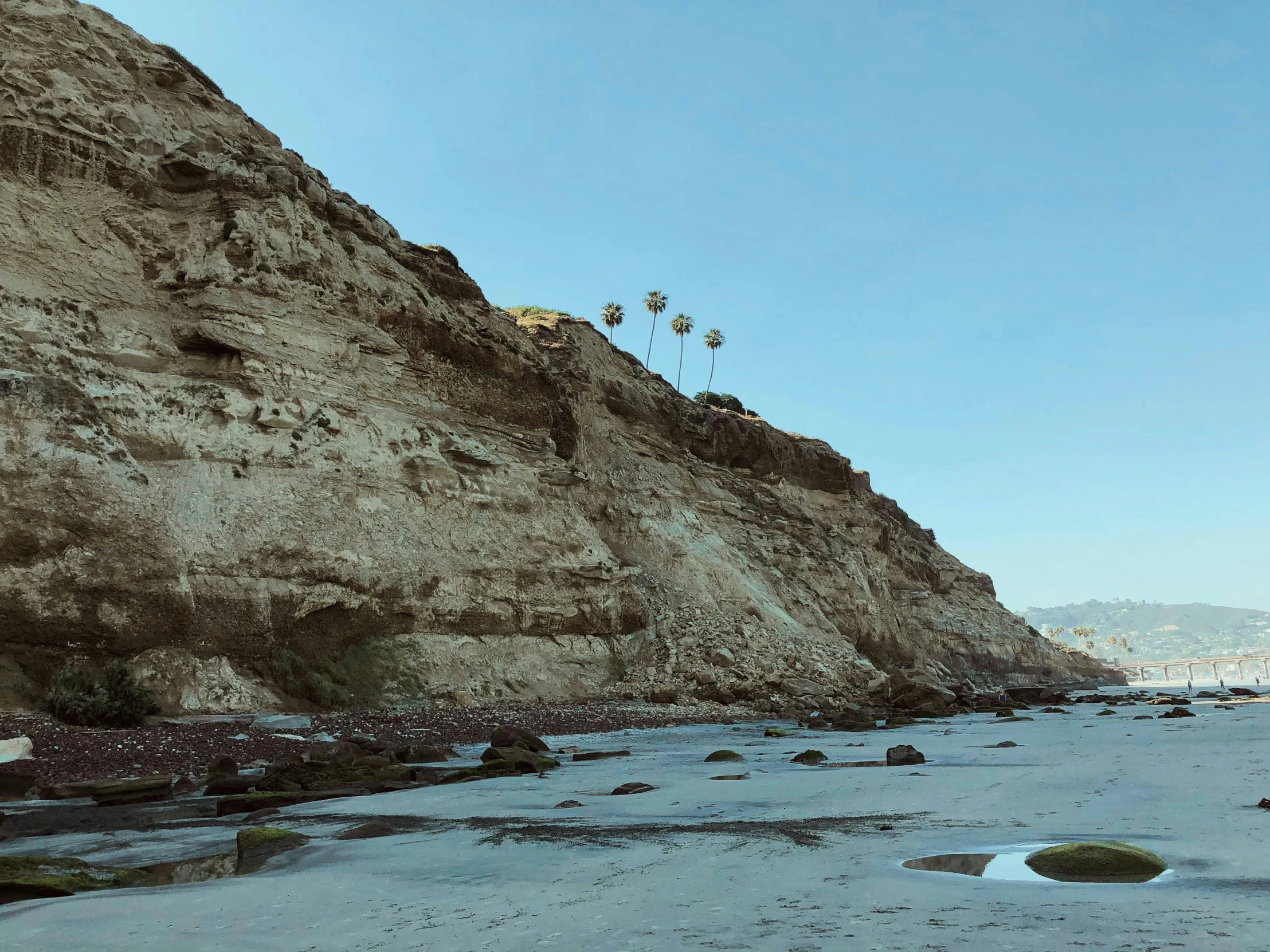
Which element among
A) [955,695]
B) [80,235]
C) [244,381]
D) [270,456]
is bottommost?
[955,695]

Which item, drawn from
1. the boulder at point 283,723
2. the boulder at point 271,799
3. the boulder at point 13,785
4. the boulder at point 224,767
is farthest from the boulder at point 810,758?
the boulder at point 13,785

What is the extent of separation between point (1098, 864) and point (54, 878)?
18.5 feet

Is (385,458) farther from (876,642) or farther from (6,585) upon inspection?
(876,642)

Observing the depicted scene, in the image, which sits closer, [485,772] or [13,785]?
[13,785]

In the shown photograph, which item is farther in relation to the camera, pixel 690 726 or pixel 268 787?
pixel 690 726

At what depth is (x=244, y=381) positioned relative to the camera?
2211cm

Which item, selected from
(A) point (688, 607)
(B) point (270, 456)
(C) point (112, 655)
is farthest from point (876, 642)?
(C) point (112, 655)

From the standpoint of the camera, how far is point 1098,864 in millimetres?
4227

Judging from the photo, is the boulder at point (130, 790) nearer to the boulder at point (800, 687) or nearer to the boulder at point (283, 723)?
the boulder at point (283, 723)

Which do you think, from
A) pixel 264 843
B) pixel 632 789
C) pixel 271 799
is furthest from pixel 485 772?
pixel 264 843

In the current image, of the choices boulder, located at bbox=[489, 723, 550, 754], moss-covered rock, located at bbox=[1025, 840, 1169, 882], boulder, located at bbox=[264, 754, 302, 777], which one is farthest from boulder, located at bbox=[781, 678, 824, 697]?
moss-covered rock, located at bbox=[1025, 840, 1169, 882]

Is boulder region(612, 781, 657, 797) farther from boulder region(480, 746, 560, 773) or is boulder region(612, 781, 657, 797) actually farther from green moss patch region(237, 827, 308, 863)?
green moss patch region(237, 827, 308, 863)

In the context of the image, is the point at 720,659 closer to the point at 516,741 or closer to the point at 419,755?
the point at 516,741

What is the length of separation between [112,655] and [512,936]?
16.5 m
